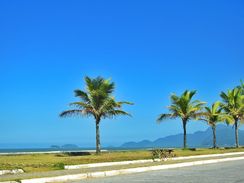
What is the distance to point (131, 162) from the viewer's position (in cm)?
2623

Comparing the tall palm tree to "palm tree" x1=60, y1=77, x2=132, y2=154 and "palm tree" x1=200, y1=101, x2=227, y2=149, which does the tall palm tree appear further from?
"palm tree" x1=60, y1=77, x2=132, y2=154

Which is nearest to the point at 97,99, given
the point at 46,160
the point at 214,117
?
the point at 46,160

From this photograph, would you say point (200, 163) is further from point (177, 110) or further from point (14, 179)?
point (177, 110)

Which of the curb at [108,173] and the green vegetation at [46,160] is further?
the green vegetation at [46,160]

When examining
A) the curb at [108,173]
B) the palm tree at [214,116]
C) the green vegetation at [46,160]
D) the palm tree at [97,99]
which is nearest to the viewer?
the curb at [108,173]

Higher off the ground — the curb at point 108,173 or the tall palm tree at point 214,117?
the tall palm tree at point 214,117

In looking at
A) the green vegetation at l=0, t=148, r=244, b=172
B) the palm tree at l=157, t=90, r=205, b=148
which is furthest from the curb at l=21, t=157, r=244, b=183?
the palm tree at l=157, t=90, r=205, b=148

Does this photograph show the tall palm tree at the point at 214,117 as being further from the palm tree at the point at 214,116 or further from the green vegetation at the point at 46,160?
the green vegetation at the point at 46,160

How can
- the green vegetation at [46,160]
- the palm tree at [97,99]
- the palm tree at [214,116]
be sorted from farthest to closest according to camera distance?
1. the palm tree at [214,116]
2. the palm tree at [97,99]
3. the green vegetation at [46,160]

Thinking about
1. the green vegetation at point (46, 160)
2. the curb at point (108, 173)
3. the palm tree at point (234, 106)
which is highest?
the palm tree at point (234, 106)

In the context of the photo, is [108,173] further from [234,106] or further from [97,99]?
[234,106]

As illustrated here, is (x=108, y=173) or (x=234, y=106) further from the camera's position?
(x=234, y=106)

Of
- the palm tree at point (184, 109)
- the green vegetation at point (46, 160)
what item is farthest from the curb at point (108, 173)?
the palm tree at point (184, 109)

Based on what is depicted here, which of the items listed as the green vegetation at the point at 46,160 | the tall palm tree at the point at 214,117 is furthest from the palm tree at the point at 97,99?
the tall palm tree at the point at 214,117
